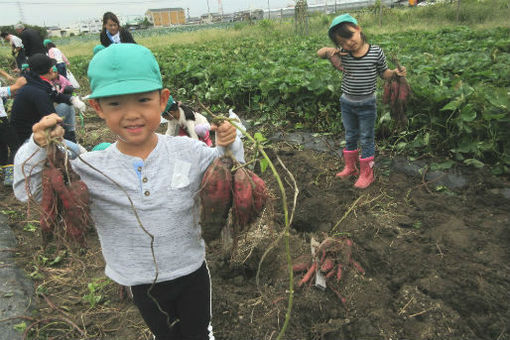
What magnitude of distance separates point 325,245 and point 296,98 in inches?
123

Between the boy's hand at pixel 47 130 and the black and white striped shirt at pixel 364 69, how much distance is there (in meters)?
2.70

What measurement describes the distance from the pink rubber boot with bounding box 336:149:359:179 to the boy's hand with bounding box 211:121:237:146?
8.70 ft

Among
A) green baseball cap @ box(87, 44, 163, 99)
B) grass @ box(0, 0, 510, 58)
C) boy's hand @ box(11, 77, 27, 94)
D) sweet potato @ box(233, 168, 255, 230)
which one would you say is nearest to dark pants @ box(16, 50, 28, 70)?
boy's hand @ box(11, 77, 27, 94)

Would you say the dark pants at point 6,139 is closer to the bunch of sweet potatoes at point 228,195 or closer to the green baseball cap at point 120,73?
the green baseball cap at point 120,73

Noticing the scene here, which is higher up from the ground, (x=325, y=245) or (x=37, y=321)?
(x=325, y=245)

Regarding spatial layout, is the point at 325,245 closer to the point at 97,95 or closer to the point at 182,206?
the point at 182,206

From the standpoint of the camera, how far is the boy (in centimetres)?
130

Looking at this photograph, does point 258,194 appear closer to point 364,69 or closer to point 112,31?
point 364,69

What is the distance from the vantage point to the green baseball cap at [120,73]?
49.8 inches

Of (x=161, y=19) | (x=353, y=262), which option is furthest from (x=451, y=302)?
(x=161, y=19)

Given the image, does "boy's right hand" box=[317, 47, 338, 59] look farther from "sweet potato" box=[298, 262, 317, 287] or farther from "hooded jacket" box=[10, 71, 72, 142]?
"hooded jacket" box=[10, 71, 72, 142]

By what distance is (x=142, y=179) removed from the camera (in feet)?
4.79

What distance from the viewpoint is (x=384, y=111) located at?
4.20 meters

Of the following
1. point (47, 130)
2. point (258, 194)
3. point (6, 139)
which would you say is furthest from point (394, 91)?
point (6, 139)
